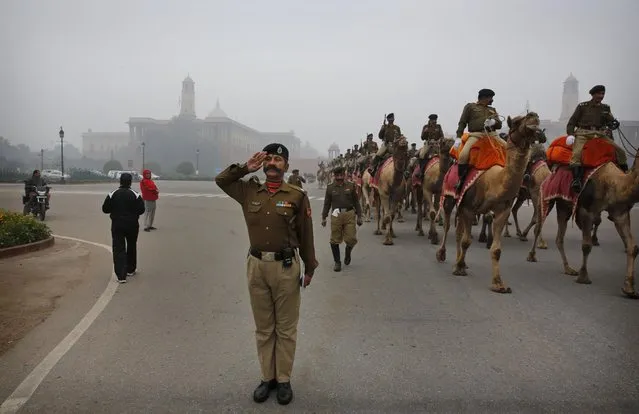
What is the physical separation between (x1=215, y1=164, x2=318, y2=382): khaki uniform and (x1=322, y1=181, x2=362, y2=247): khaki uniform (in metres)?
5.09

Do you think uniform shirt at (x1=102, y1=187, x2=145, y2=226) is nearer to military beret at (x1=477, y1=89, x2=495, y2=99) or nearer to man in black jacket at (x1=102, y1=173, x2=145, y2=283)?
man in black jacket at (x1=102, y1=173, x2=145, y2=283)

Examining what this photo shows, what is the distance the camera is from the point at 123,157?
115 metres

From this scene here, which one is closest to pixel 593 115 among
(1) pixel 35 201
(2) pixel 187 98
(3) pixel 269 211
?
(3) pixel 269 211

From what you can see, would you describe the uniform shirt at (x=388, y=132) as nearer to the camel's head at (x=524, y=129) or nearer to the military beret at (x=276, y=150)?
the camel's head at (x=524, y=129)

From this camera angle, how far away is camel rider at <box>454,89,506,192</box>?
8719 mm

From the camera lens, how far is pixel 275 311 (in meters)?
4.17

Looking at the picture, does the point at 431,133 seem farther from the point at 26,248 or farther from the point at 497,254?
the point at 26,248

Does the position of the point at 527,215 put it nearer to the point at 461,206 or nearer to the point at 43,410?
the point at 461,206

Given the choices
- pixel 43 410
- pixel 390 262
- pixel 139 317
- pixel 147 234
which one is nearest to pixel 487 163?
pixel 390 262

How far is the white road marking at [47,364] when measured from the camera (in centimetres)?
389

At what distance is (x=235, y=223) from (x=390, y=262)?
Answer: 8.17 meters

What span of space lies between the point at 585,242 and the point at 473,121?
286 cm

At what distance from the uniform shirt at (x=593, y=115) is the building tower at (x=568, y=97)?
11.1ft

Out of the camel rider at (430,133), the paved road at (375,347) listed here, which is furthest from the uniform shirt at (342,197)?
the camel rider at (430,133)
